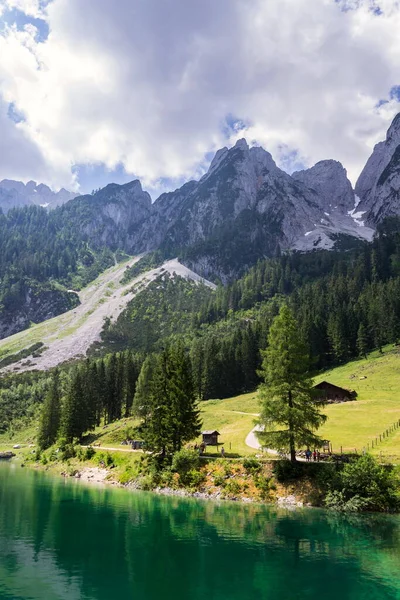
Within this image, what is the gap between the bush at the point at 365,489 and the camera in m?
39.2

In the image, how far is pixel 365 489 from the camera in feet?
131

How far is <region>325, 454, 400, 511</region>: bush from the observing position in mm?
39156

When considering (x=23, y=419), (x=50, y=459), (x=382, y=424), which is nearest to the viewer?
(x=382, y=424)

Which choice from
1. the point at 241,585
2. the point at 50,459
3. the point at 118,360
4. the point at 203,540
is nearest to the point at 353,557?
the point at 241,585

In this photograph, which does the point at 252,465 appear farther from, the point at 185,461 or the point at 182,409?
the point at 182,409

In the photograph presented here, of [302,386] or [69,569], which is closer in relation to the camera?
[69,569]

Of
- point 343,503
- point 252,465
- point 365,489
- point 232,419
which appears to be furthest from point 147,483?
point 232,419

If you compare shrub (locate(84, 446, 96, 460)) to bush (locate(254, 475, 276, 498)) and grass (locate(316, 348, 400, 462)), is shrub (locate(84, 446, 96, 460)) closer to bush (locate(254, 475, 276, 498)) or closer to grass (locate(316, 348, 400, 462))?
bush (locate(254, 475, 276, 498))

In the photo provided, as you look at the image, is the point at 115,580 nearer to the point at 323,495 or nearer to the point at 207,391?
the point at 323,495

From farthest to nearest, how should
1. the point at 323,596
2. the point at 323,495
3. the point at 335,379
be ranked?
the point at 335,379 → the point at 323,495 → the point at 323,596

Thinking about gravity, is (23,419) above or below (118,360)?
below

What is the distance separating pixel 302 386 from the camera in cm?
4600

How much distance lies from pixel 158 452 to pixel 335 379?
57.4m

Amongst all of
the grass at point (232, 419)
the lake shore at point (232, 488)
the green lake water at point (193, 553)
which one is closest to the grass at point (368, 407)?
the lake shore at point (232, 488)
